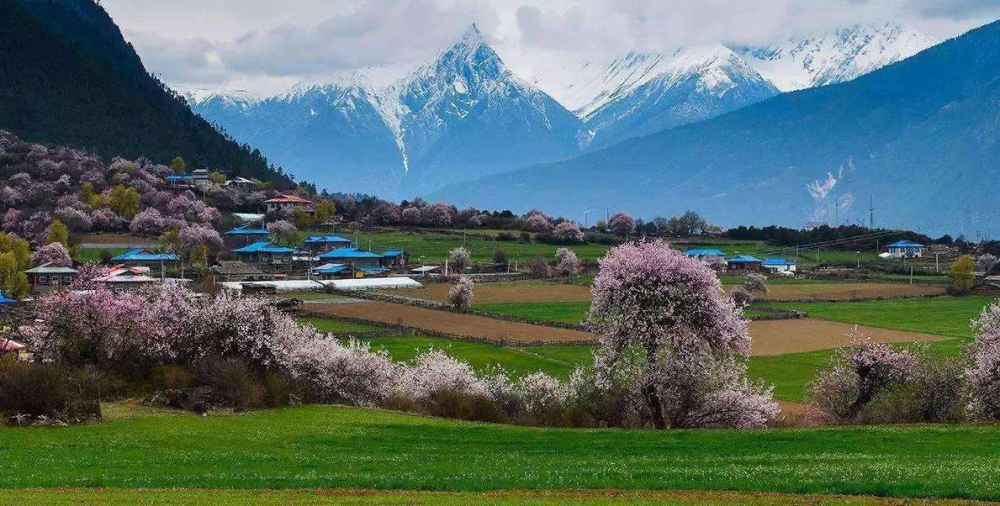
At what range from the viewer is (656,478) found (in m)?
26.4

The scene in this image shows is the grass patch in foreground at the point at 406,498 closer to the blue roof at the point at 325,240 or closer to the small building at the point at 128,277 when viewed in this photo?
the small building at the point at 128,277

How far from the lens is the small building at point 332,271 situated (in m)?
132

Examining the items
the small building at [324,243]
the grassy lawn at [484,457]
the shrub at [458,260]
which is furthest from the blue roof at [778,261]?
the grassy lawn at [484,457]

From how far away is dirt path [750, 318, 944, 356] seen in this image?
255 feet

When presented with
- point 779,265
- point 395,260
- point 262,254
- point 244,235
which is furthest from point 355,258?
point 779,265

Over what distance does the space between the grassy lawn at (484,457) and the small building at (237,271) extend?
84417 mm

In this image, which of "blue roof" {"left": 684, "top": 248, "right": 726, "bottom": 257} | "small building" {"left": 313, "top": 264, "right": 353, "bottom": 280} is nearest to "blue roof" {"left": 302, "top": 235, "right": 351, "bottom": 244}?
"small building" {"left": 313, "top": 264, "right": 353, "bottom": 280}

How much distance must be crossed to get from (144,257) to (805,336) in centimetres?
7866

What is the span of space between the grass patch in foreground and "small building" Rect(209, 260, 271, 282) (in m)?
95.8

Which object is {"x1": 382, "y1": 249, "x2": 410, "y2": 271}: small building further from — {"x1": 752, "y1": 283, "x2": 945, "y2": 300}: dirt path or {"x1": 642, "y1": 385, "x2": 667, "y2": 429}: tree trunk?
{"x1": 642, "y1": 385, "x2": 667, "y2": 429}: tree trunk

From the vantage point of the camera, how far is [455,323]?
88562mm

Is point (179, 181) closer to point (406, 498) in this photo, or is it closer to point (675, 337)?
point (675, 337)

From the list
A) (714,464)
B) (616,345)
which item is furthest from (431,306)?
(714,464)

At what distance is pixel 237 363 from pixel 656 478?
22078mm
